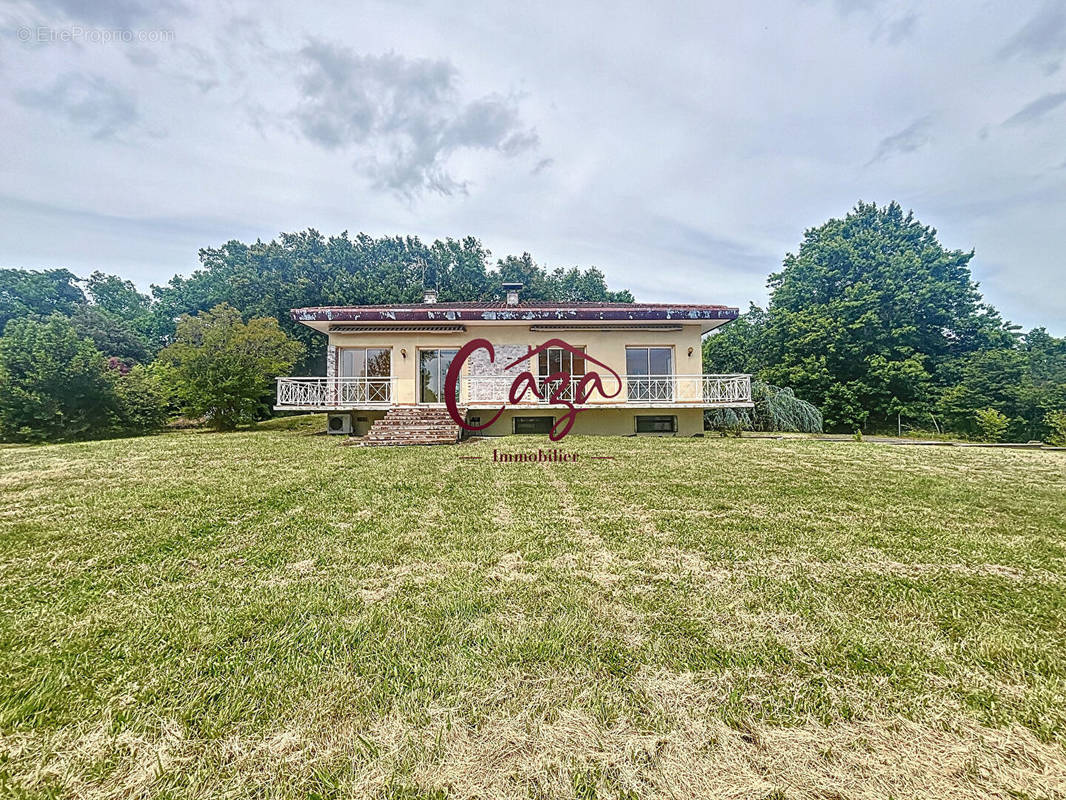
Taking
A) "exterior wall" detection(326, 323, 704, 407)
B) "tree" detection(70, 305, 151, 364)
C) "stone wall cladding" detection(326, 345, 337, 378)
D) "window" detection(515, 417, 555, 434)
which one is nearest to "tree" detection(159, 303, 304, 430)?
"stone wall cladding" detection(326, 345, 337, 378)

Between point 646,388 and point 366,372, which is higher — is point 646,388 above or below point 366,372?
below

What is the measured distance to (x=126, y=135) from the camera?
32.9ft

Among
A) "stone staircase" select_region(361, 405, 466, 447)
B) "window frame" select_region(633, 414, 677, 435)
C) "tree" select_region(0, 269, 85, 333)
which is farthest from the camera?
"tree" select_region(0, 269, 85, 333)

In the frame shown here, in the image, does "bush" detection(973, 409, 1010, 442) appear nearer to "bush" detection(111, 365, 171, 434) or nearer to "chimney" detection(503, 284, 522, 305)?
"chimney" detection(503, 284, 522, 305)

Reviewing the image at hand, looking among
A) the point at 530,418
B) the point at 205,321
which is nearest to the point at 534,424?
the point at 530,418

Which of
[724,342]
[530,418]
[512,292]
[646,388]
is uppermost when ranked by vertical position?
[512,292]

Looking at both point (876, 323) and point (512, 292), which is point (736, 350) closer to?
point (876, 323)

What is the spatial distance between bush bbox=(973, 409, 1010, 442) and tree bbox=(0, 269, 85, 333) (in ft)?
171

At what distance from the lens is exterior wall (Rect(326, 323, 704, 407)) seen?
13.1 m

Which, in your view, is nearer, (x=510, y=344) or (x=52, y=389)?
(x=52, y=389)

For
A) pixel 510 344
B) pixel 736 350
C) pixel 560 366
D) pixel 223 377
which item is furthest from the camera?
pixel 736 350

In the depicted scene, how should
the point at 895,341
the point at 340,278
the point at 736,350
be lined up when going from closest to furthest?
1. the point at 895,341
2. the point at 736,350
3. the point at 340,278

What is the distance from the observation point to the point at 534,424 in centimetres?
1313

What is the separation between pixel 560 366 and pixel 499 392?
2.16 meters
